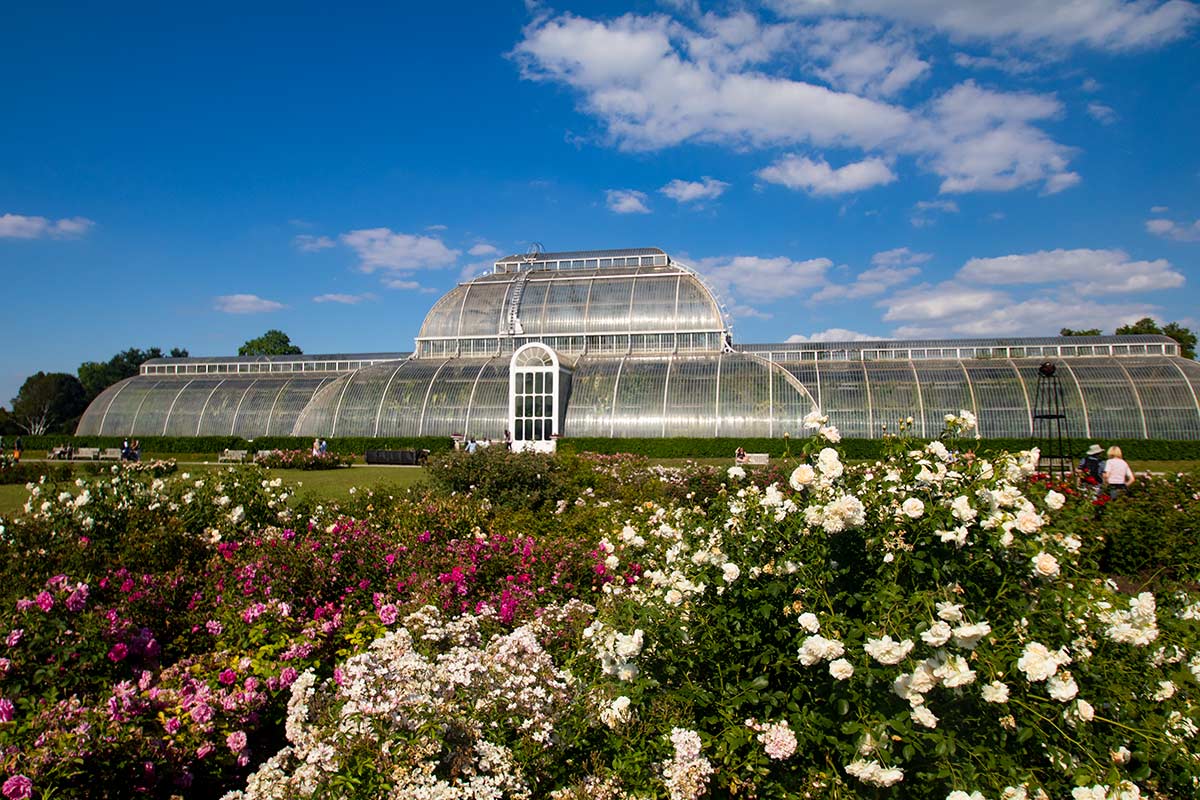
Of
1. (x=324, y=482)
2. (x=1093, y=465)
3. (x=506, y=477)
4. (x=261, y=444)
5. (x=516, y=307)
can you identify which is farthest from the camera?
(x=516, y=307)

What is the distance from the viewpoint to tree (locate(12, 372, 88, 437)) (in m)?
88.6

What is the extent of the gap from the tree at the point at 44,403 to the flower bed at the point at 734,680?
102m

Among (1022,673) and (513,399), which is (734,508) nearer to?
(1022,673)

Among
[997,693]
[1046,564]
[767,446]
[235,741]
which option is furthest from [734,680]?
[767,446]

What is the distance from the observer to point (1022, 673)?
385 cm

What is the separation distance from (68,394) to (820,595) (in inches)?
4485

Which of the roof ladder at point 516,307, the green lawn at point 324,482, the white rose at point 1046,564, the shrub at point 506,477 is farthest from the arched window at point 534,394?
the white rose at point 1046,564

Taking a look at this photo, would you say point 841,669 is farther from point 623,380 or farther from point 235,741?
point 623,380

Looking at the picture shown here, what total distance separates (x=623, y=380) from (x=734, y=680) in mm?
38276

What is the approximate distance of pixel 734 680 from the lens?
4398 millimetres

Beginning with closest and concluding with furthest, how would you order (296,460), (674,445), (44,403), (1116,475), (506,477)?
1. (1116,475)
2. (506,477)
3. (296,460)
4. (674,445)
5. (44,403)

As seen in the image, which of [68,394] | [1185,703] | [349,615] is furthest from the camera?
[68,394]

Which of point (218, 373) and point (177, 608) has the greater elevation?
point (218, 373)

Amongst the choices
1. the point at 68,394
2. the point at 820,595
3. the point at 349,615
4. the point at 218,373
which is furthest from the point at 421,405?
the point at 68,394
